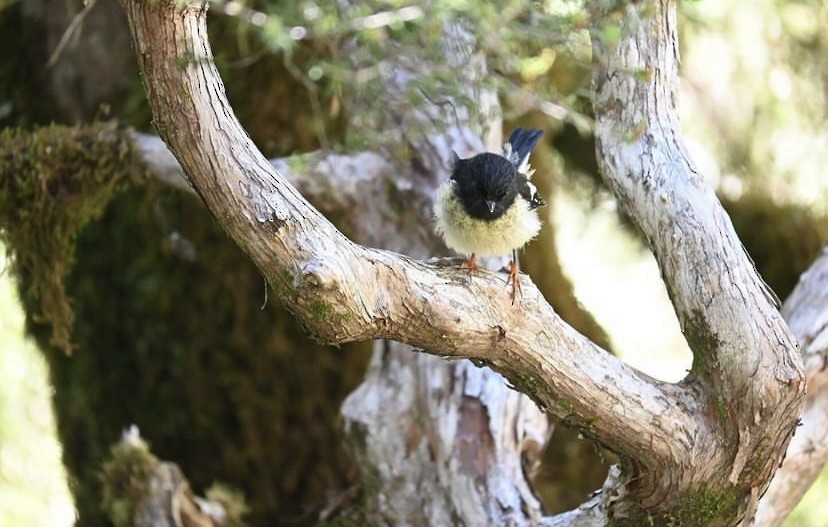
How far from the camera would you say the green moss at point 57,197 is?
3912 millimetres

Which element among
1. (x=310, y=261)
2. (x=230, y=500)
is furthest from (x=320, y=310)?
(x=230, y=500)

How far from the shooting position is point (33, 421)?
632 cm

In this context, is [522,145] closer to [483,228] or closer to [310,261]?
[483,228]

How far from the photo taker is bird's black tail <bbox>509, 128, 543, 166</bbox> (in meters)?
3.80

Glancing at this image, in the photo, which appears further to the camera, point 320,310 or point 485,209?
point 485,209

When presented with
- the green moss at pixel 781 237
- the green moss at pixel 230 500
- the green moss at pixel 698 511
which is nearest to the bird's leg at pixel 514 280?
the green moss at pixel 698 511

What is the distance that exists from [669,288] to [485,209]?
55 centimetres

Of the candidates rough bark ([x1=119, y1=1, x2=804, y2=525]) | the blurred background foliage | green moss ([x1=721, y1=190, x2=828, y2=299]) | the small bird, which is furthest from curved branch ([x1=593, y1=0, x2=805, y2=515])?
green moss ([x1=721, y1=190, x2=828, y2=299])

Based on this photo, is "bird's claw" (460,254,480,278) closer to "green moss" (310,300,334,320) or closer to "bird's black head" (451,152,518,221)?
"bird's black head" (451,152,518,221)

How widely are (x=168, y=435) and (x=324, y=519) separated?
0.94 metres

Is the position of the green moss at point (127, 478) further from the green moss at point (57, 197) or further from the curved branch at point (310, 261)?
the curved branch at point (310, 261)

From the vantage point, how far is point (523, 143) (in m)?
3.84

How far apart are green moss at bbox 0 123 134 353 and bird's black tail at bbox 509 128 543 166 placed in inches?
54.6

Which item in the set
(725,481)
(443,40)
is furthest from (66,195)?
(725,481)
